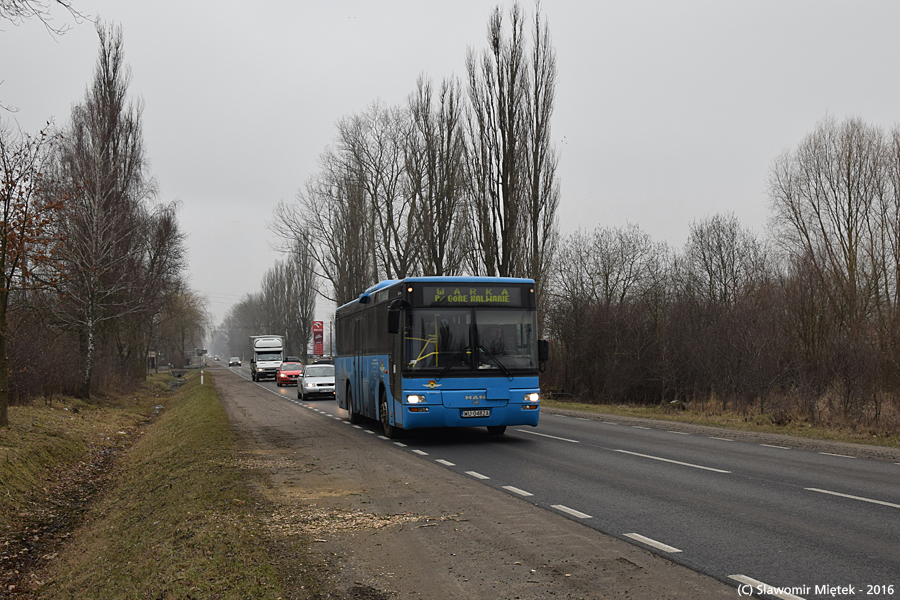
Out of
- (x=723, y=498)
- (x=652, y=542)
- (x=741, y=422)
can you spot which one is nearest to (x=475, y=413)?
(x=723, y=498)

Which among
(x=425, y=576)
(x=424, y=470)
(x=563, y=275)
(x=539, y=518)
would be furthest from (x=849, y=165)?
(x=425, y=576)

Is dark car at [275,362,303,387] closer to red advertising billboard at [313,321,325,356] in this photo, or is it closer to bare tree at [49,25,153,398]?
bare tree at [49,25,153,398]

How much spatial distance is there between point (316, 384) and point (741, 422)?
63.3 ft

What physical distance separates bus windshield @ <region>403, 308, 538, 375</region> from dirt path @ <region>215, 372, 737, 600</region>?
113 inches

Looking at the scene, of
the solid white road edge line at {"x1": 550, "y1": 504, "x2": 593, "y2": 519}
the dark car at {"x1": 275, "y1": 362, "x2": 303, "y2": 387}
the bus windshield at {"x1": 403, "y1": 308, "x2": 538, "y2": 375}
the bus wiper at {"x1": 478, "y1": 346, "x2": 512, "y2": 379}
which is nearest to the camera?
the solid white road edge line at {"x1": 550, "y1": 504, "x2": 593, "y2": 519}

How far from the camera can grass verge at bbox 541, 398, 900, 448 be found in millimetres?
16623

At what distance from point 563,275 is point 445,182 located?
8.55 metres

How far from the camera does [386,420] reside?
55.7 ft

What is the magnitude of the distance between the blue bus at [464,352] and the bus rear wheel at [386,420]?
2.75ft

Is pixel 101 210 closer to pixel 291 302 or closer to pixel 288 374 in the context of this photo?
pixel 288 374

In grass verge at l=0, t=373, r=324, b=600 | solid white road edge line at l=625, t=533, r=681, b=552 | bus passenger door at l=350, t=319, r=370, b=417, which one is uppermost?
bus passenger door at l=350, t=319, r=370, b=417

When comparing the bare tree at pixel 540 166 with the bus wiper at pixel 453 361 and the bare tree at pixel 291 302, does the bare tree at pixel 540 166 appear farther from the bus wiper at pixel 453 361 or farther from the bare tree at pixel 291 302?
the bare tree at pixel 291 302

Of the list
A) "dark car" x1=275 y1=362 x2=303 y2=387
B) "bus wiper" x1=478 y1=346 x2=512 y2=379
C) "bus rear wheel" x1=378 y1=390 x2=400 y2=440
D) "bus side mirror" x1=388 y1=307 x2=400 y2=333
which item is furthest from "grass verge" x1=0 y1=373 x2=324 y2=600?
"dark car" x1=275 y1=362 x2=303 y2=387

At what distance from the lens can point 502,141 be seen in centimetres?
3675
